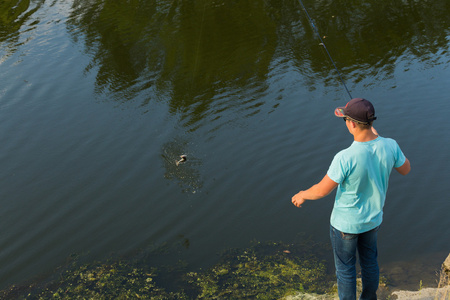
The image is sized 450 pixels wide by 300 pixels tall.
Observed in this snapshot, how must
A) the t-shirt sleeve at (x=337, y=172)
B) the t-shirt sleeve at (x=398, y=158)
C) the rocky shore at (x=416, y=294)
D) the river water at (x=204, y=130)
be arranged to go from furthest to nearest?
the river water at (x=204, y=130) → the rocky shore at (x=416, y=294) → the t-shirt sleeve at (x=398, y=158) → the t-shirt sleeve at (x=337, y=172)

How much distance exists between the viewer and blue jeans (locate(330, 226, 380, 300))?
3.40 m

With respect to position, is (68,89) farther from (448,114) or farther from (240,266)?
(448,114)

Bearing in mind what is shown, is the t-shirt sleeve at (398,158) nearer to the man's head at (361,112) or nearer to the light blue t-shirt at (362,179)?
the light blue t-shirt at (362,179)

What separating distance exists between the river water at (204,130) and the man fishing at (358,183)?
181cm

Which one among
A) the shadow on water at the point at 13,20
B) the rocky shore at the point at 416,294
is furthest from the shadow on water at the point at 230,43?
the rocky shore at the point at 416,294

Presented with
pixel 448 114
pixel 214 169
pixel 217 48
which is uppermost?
pixel 217 48

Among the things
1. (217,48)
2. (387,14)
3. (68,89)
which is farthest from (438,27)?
(68,89)

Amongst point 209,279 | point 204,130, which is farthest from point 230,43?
point 209,279

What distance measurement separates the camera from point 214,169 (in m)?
7.04

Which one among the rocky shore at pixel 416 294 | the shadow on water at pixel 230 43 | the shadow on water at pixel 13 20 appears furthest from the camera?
the shadow on water at pixel 13 20

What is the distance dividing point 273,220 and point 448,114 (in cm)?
412

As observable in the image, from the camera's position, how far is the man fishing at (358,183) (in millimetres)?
3184

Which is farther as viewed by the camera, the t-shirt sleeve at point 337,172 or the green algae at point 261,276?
the green algae at point 261,276

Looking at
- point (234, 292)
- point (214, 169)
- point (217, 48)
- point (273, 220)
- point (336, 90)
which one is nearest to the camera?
point (234, 292)
